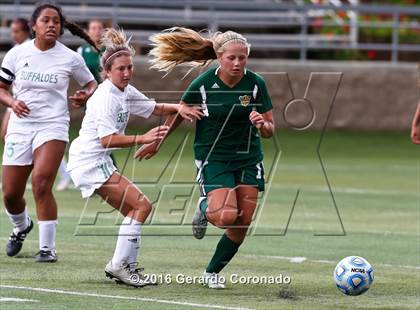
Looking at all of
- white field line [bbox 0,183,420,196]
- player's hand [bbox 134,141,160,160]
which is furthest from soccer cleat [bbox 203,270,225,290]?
white field line [bbox 0,183,420,196]

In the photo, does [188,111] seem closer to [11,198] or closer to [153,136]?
[153,136]


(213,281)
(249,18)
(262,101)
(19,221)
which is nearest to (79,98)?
(19,221)

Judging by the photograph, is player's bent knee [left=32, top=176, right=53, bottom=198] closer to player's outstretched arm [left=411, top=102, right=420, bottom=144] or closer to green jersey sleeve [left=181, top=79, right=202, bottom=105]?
green jersey sleeve [left=181, top=79, right=202, bottom=105]

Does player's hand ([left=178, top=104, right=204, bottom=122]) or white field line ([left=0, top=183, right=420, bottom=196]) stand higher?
player's hand ([left=178, top=104, right=204, bottom=122])

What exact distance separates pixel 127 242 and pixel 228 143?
47.0 inches

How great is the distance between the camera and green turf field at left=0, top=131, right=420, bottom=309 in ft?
30.6

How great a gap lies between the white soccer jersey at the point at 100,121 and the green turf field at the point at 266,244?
105 cm

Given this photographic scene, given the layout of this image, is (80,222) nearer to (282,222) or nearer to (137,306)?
(282,222)

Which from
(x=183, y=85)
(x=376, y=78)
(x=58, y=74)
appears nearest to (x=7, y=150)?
(x=58, y=74)

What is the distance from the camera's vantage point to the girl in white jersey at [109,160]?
9.79 m

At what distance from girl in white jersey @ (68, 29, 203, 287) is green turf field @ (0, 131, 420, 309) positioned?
0.28 meters

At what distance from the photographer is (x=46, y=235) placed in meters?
11.0

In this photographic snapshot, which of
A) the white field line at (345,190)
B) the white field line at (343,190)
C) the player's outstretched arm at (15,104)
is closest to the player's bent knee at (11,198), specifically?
the player's outstretched arm at (15,104)

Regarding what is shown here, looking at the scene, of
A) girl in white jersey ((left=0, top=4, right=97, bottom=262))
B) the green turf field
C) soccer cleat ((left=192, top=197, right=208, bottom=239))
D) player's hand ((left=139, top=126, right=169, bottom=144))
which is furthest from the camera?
girl in white jersey ((left=0, top=4, right=97, bottom=262))
